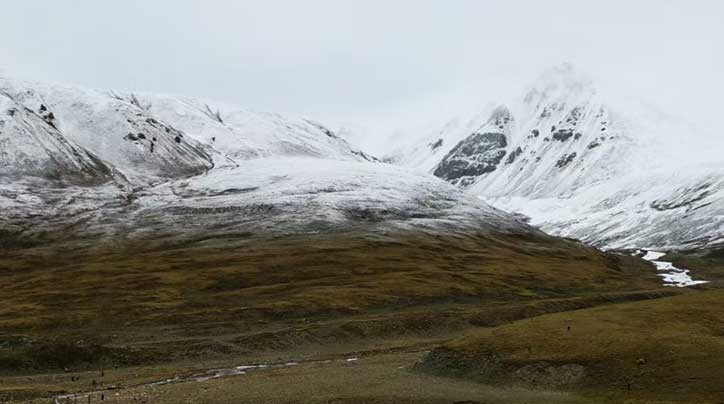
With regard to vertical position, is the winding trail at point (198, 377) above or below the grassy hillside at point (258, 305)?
above

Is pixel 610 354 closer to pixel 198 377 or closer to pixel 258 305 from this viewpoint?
pixel 198 377

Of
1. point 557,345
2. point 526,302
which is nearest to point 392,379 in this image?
point 557,345

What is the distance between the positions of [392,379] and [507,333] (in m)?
14.7

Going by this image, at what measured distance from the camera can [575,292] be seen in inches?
5896

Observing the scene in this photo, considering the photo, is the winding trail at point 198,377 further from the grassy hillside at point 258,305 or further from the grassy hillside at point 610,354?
the grassy hillside at point 610,354

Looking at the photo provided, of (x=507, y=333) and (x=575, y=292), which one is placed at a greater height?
(x=507, y=333)

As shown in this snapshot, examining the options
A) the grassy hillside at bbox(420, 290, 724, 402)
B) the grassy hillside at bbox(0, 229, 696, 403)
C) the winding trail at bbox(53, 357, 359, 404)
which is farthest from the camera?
the grassy hillside at bbox(0, 229, 696, 403)

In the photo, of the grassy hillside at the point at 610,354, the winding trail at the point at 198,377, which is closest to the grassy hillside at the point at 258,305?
the winding trail at the point at 198,377

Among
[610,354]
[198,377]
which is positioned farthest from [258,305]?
[610,354]

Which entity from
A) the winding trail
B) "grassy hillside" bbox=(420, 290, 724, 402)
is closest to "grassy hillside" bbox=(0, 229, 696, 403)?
the winding trail

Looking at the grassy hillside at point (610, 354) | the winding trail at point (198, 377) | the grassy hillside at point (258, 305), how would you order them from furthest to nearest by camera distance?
1. the grassy hillside at point (258, 305)
2. the winding trail at point (198, 377)
3. the grassy hillside at point (610, 354)

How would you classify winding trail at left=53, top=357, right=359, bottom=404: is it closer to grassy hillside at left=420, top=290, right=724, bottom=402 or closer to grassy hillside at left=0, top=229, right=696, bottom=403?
grassy hillside at left=0, top=229, right=696, bottom=403

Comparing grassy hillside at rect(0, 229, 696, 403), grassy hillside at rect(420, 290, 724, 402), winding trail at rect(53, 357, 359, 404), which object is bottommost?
grassy hillside at rect(0, 229, 696, 403)

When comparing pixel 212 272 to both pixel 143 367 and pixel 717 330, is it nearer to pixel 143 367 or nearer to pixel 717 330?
pixel 143 367
